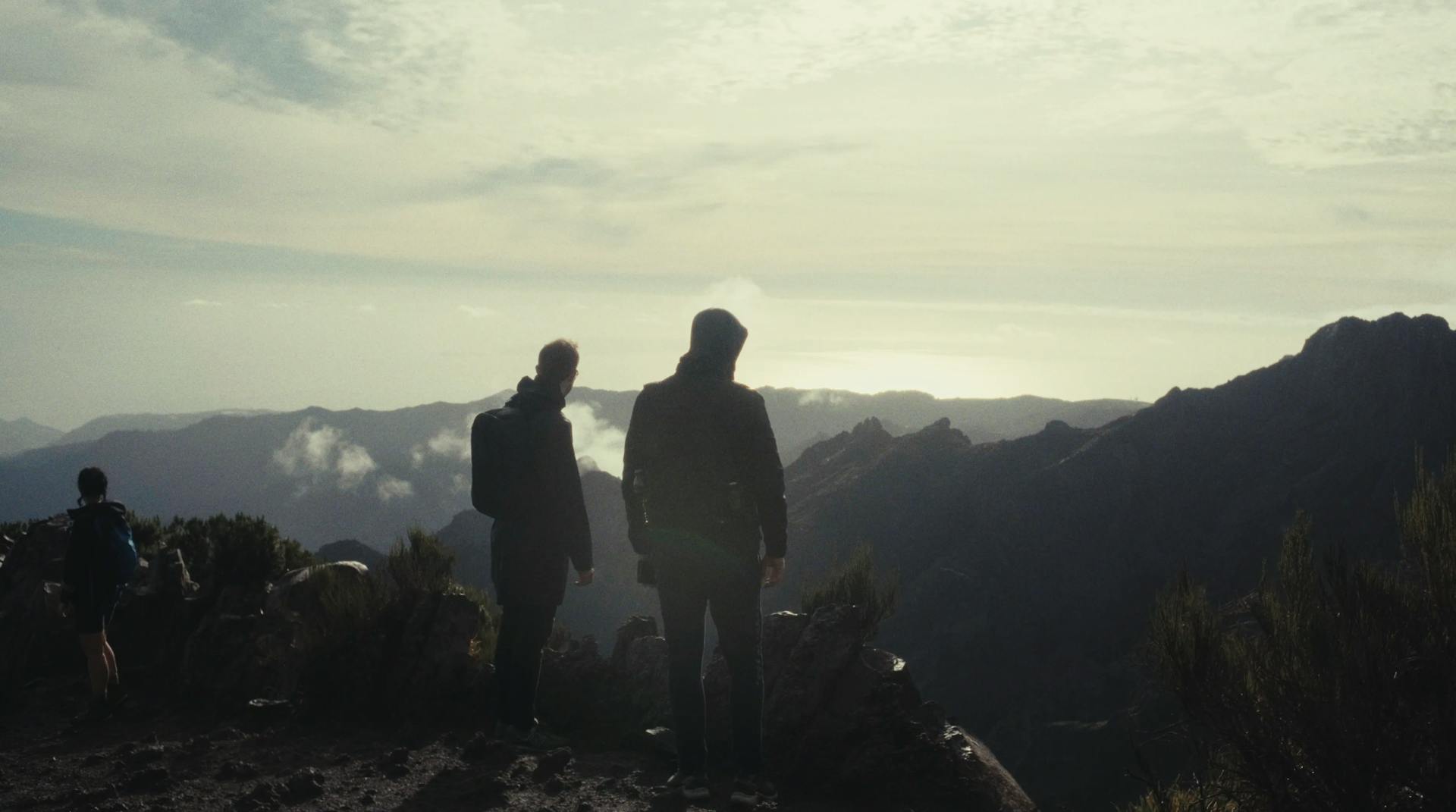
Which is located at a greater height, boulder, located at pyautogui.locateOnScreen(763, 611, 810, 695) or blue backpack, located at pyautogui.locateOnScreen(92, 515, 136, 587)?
blue backpack, located at pyautogui.locateOnScreen(92, 515, 136, 587)

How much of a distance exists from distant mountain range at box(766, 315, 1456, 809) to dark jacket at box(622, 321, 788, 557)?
6992cm

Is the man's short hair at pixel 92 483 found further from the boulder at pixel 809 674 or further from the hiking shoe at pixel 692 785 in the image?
the boulder at pixel 809 674

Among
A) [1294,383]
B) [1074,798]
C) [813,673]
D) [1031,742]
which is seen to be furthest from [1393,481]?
[813,673]

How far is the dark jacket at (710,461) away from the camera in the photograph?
520 centimetres

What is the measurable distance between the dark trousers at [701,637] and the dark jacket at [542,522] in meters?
1.23

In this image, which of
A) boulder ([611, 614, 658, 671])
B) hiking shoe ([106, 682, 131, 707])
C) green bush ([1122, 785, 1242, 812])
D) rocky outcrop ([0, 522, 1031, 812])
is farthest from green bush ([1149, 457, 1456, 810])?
hiking shoe ([106, 682, 131, 707])

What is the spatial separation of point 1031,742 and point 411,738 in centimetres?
6998

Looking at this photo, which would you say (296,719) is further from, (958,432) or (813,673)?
(958,432)

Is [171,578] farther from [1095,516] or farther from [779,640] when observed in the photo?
[1095,516]

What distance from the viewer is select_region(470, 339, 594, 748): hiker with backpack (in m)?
6.40

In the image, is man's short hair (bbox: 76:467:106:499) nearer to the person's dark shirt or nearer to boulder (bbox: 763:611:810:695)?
the person's dark shirt

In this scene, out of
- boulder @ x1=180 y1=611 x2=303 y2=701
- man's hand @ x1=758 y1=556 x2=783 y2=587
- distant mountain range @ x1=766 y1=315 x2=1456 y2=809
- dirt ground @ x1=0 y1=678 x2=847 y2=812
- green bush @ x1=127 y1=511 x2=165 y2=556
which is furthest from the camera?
distant mountain range @ x1=766 y1=315 x2=1456 y2=809

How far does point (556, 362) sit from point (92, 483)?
3576 millimetres

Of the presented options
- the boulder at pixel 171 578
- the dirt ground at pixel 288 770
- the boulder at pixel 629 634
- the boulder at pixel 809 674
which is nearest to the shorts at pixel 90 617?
the dirt ground at pixel 288 770
